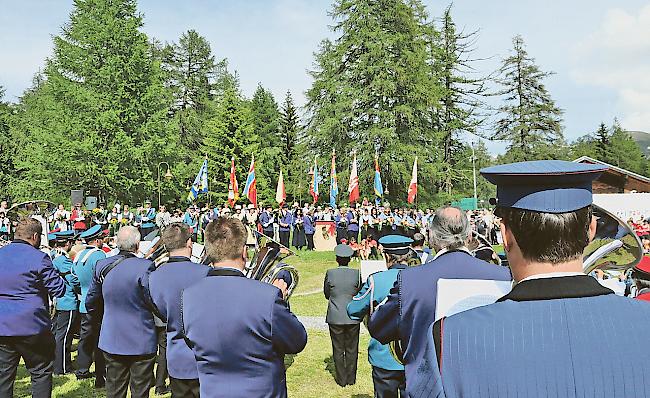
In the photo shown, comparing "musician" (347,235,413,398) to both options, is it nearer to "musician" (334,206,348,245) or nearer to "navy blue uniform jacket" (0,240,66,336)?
"navy blue uniform jacket" (0,240,66,336)

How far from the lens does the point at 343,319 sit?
305 inches

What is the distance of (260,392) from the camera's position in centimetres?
336

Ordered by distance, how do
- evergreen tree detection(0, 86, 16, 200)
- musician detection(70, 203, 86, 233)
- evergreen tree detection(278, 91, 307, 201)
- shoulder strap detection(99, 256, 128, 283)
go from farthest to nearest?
evergreen tree detection(278, 91, 307, 201)
evergreen tree detection(0, 86, 16, 200)
musician detection(70, 203, 86, 233)
shoulder strap detection(99, 256, 128, 283)

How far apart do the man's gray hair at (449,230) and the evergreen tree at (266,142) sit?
45.3m

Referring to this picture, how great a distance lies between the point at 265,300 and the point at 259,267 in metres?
1.35

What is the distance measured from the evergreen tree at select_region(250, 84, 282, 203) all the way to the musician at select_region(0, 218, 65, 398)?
142 feet

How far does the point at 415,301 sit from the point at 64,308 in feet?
20.1

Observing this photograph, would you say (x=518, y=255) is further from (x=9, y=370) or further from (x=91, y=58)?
(x=91, y=58)

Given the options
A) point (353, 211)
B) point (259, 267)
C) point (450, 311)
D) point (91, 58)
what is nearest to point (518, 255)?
point (450, 311)

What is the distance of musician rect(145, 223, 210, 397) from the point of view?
4.50 m

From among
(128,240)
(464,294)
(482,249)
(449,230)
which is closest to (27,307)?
(128,240)

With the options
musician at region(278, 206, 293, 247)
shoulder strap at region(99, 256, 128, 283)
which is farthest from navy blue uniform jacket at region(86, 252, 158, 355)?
musician at region(278, 206, 293, 247)

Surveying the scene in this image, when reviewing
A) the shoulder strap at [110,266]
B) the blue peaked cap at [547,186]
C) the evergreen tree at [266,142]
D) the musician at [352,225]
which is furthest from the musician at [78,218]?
the evergreen tree at [266,142]

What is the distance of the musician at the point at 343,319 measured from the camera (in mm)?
7750
